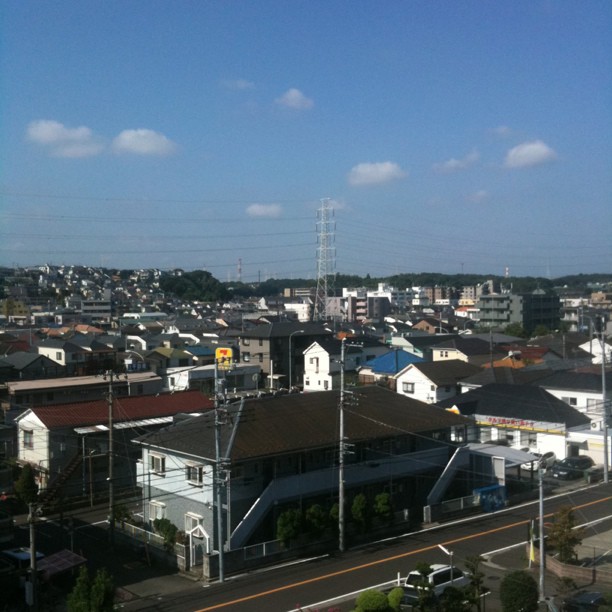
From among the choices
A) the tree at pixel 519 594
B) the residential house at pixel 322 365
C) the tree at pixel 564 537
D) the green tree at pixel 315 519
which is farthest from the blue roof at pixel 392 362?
the tree at pixel 519 594

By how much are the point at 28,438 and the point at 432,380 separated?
10396mm

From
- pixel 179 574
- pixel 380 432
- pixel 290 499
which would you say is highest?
pixel 380 432

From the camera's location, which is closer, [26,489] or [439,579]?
[439,579]

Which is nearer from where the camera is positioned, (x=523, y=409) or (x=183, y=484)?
(x=183, y=484)

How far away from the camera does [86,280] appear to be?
262ft

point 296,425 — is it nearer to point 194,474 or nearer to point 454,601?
point 194,474

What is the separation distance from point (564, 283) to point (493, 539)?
120 ft

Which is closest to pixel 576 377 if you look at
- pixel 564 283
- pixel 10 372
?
pixel 10 372

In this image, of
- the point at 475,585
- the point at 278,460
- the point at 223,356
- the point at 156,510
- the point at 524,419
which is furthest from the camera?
the point at 223,356

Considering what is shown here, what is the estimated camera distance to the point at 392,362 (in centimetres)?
2269

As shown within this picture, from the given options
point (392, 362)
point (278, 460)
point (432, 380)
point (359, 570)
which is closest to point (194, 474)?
point (278, 460)

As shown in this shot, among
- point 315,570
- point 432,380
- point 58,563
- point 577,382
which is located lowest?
point 315,570

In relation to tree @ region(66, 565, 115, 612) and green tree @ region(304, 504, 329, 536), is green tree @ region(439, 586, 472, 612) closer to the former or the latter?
tree @ region(66, 565, 115, 612)

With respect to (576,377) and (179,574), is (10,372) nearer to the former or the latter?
(179,574)
